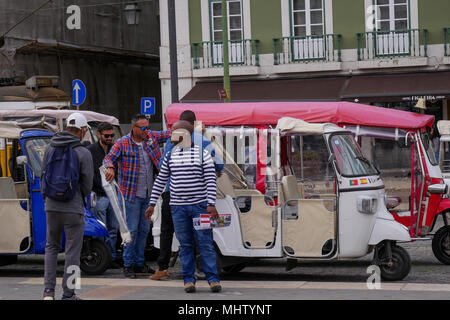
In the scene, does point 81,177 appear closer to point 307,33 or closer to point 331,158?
point 331,158

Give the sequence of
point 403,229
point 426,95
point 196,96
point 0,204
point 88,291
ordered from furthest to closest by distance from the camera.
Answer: point 196,96, point 426,95, point 0,204, point 403,229, point 88,291

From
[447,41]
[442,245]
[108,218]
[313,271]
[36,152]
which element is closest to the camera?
[36,152]

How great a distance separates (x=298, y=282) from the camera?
408 inches

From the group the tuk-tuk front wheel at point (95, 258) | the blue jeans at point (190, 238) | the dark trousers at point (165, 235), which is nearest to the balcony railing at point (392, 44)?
the tuk-tuk front wheel at point (95, 258)

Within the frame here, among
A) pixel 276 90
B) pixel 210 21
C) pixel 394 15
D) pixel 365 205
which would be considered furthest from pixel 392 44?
pixel 365 205

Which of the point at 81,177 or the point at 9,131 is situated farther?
the point at 9,131

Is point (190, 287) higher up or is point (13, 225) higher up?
point (13, 225)

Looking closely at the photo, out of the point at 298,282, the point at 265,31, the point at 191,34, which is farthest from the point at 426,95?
the point at 298,282

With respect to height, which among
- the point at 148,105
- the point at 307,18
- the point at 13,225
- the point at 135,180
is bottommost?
the point at 13,225

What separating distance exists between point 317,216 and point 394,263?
3.19 feet

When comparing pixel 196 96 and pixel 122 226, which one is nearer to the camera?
pixel 122 226

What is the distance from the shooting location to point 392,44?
2969 centimetres

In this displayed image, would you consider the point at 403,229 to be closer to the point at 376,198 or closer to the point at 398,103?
the point at 376,198

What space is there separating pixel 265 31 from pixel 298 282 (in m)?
21.3
